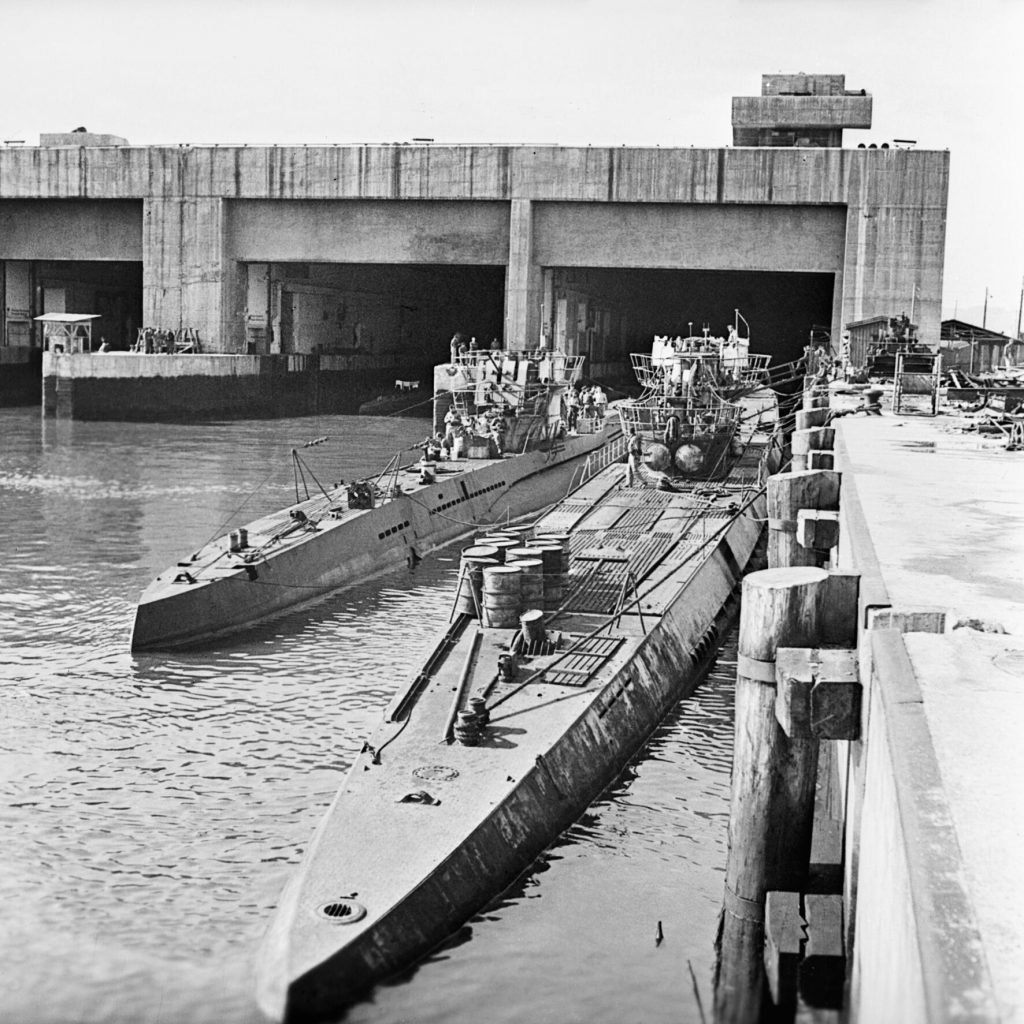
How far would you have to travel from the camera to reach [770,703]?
412 inches

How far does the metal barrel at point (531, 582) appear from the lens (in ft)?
59.2

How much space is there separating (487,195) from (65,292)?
83.5 ft

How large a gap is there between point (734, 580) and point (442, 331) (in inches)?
2387

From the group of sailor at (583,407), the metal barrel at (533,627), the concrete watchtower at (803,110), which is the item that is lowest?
the metal barrel at (533,627)

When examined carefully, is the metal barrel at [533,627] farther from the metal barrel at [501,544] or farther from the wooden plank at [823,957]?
the wooden plank at [823,957]

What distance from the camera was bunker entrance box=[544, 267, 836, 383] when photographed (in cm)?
7275

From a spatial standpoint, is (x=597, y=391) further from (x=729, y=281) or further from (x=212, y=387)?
(x=729, y=281)

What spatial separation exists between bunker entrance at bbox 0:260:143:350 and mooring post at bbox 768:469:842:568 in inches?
2041

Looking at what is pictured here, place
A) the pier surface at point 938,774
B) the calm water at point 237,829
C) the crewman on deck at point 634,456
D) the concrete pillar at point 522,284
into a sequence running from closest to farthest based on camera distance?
the pier surface at point 938,774
the calm water at point 237,829
the crewman on deck at point 634,456
the concrete pillar at point 522,284

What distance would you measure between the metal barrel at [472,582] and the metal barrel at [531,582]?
0.36 meters

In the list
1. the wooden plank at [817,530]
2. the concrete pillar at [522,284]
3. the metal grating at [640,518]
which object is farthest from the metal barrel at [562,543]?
the concrete pillar at [522,284]

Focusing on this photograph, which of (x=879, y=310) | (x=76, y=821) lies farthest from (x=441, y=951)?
(x=879, y=310)

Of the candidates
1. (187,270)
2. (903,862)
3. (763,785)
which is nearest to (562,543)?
(763,785)

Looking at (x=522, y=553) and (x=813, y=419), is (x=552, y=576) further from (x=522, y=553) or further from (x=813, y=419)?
(x=813, y=419)
